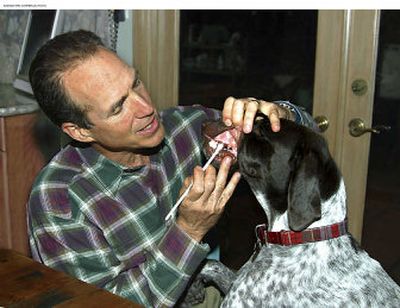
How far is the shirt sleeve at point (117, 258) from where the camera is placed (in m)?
1.69

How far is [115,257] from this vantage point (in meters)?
1.79

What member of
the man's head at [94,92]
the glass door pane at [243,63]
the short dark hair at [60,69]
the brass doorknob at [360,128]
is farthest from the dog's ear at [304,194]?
the brass doorknob at [360,128]

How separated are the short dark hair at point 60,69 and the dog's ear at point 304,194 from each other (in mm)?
673

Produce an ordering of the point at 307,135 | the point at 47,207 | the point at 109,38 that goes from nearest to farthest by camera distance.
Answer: the point at 307,135 < the point at 47,207 < the point at 109,38

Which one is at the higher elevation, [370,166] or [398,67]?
[398,67]

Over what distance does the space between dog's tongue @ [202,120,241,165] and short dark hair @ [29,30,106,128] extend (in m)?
0.38

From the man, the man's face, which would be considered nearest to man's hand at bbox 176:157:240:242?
the man

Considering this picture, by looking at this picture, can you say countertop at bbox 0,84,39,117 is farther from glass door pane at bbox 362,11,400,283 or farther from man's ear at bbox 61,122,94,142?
glass door pane at bbox 362,11,400,283

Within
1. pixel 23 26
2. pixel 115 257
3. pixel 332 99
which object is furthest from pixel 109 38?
pixel 115 257

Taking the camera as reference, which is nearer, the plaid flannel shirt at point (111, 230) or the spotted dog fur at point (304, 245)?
the spotted dog fur at point (304, 245)

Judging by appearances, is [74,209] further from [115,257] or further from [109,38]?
[109,38]

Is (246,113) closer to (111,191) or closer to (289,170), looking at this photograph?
(289,170)

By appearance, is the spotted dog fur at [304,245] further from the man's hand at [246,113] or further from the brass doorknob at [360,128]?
the brass doorknob at [360,128]

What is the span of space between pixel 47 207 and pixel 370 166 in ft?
5.19
